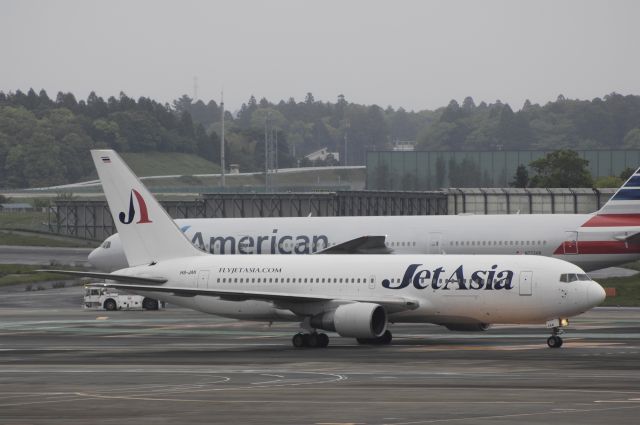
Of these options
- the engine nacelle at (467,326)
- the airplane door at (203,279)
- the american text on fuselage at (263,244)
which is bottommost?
the engine nacelle at (467,326)

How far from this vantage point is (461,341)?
5284 cm

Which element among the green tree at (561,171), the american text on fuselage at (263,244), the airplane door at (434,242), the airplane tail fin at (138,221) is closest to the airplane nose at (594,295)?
the airplane tail fin at (138,221)

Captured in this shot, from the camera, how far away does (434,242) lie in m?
77.8

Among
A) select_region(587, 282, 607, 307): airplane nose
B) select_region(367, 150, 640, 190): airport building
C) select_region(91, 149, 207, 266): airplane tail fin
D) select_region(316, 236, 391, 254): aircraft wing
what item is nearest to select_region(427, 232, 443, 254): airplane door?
select_region(316, 236, 391, 254): aircraft wing

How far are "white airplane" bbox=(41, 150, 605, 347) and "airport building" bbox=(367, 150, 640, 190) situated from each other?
114 meters

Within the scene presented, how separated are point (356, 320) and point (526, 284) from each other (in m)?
6.40

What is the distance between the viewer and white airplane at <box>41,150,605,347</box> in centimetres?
4938

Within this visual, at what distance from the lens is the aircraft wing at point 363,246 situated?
78.4 metres

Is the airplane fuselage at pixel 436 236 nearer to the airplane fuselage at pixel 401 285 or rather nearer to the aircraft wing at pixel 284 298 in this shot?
the airplane fuselage at pixel 401 285

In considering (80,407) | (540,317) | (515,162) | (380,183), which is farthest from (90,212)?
(80,407)

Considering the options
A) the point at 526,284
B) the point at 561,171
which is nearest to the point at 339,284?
the point at 526,284

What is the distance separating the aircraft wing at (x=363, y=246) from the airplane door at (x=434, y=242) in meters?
2.49

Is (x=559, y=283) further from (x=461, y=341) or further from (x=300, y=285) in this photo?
(x=300, y=285)

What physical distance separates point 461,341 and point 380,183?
118 m
